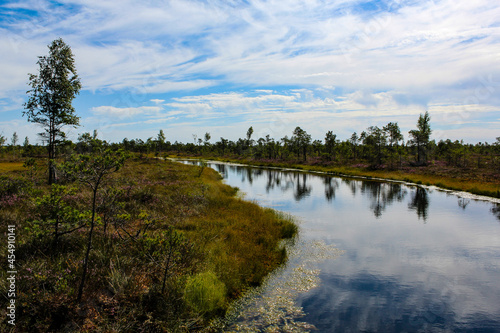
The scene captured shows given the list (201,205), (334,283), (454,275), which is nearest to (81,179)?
(334,283)

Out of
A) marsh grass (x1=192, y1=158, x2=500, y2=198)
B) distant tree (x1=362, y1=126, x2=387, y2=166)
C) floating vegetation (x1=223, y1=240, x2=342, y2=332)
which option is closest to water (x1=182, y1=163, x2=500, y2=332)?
floating vegetation (x1=223, y1=240, x2=342, y2=332)

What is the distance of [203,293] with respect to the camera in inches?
349

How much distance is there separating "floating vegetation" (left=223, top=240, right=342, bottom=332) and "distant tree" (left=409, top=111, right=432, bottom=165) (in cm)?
6701

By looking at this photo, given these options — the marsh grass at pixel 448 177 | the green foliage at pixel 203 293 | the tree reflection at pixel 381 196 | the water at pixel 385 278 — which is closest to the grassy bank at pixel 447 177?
the marsh grass at pixel 448 177

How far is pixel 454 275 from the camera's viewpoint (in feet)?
43.0

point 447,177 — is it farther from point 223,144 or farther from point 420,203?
point 223,144

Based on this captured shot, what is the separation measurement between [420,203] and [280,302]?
27382 mm

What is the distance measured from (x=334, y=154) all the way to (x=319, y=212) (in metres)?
66.6

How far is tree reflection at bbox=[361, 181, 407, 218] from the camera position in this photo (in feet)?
92.5

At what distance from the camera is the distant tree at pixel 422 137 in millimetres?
70125

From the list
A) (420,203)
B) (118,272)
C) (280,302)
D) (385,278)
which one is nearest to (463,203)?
(420,203)

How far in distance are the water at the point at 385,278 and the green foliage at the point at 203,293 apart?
881 millimetres

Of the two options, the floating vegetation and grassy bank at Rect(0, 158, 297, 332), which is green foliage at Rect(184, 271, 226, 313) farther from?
the floating vegetation

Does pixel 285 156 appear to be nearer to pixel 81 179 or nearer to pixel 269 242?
pixel 269 242
